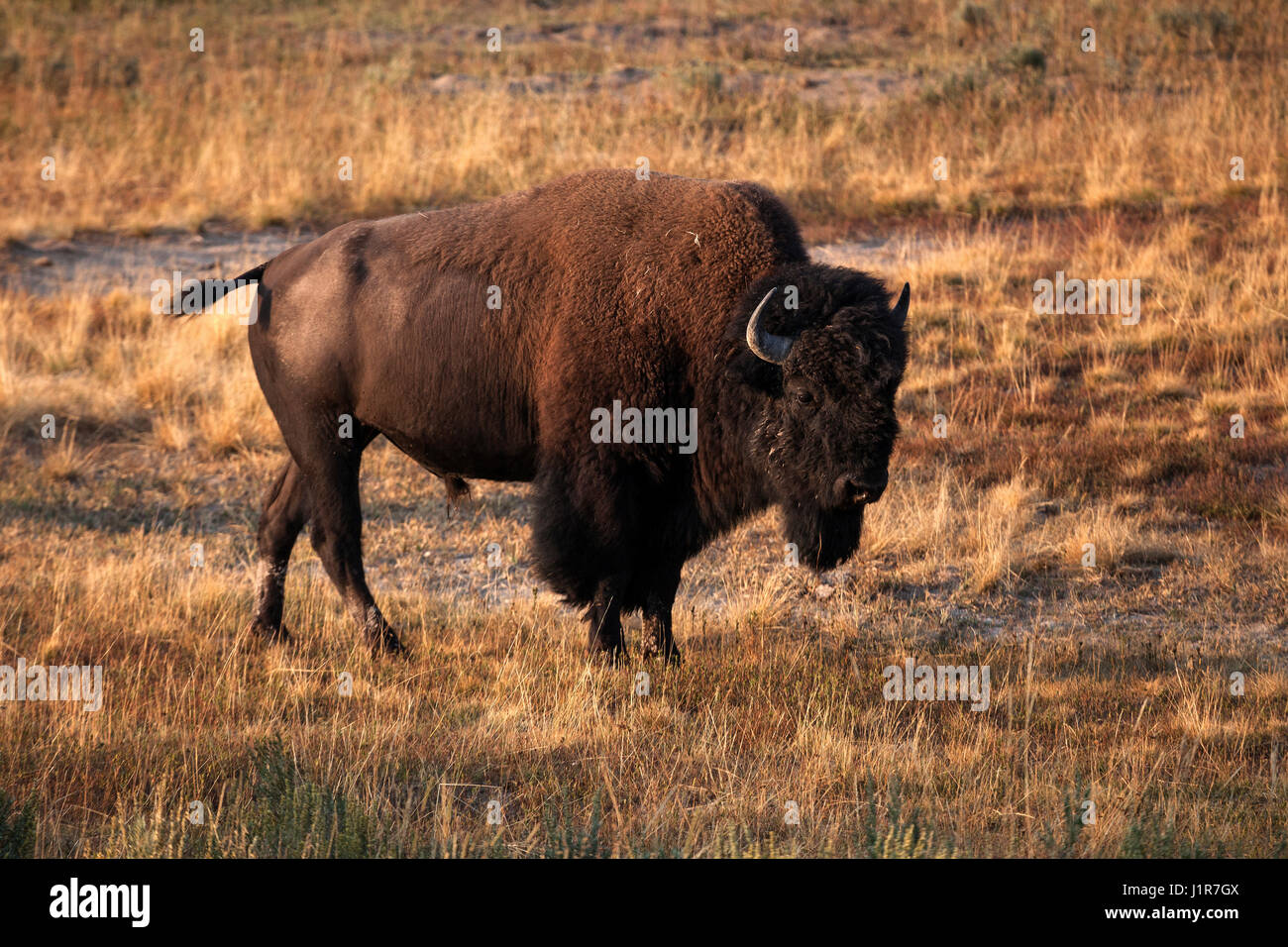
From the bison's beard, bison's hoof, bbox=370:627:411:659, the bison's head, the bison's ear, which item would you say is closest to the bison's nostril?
the bison's head

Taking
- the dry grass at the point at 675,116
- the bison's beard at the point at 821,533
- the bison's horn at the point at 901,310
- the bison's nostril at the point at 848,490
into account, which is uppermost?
the dry grass at the point at 675,116

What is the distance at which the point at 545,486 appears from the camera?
22.8 feet

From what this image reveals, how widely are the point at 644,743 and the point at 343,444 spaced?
267 cm

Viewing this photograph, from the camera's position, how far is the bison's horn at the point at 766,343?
638cm

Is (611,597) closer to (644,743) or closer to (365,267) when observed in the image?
(644,743)

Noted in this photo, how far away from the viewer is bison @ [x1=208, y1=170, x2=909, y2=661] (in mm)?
6531

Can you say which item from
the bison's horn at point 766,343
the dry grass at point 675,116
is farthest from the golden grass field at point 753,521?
the bison's horn at point 766,343

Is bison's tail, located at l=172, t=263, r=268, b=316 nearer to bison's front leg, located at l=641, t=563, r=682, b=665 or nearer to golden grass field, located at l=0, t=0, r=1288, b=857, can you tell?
golden grass field, located at l=0, t=0, r=1288, b=857

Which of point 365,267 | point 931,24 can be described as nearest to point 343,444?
point 365,267

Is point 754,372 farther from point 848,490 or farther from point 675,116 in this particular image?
point 675,116

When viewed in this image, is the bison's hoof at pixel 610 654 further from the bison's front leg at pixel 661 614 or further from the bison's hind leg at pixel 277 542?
the bison's hind leg at pixel 277 542

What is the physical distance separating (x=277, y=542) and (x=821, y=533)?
333cm

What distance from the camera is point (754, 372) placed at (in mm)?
6566

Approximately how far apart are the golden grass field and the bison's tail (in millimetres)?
1798
